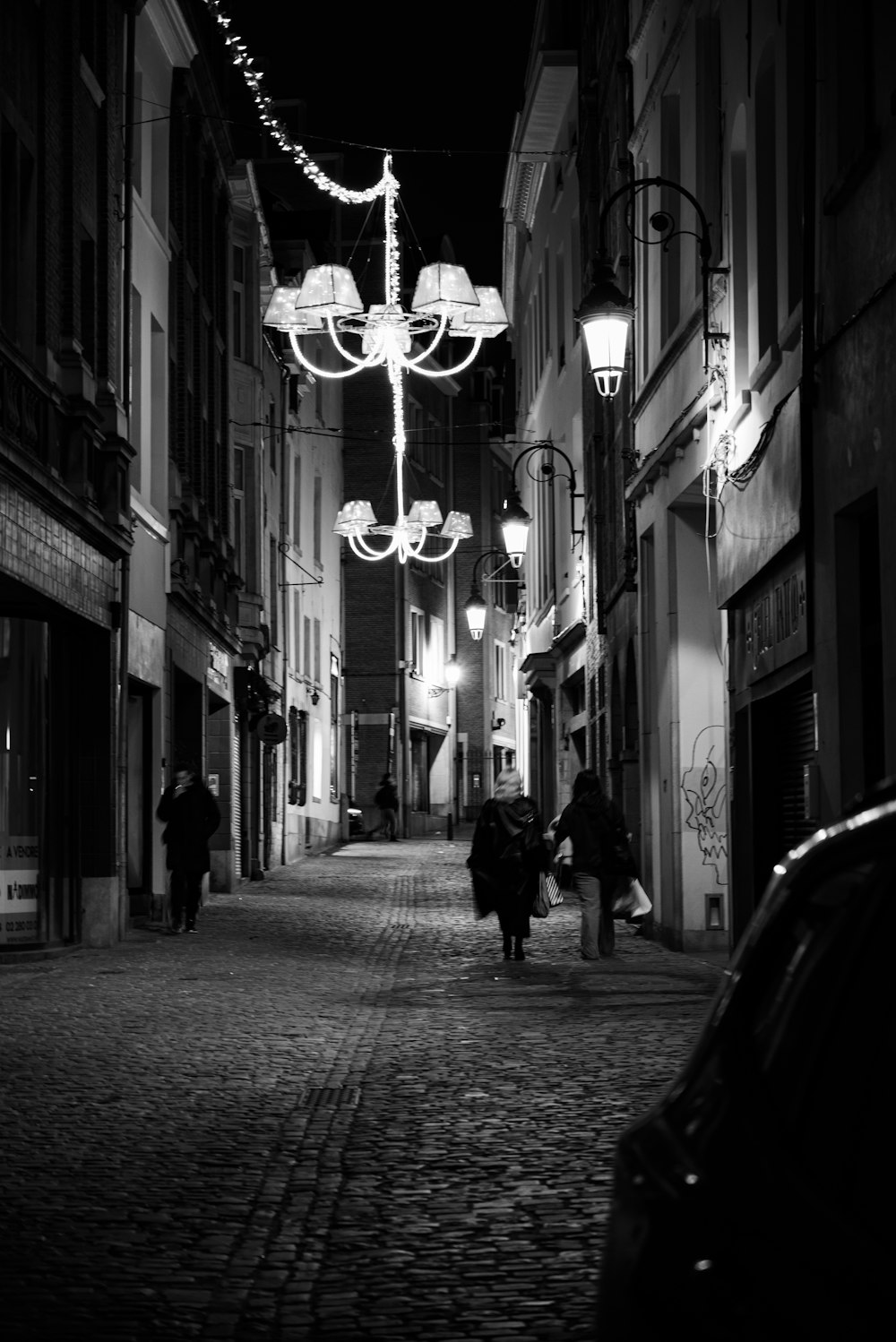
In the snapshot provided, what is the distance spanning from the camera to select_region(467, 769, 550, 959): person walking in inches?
659

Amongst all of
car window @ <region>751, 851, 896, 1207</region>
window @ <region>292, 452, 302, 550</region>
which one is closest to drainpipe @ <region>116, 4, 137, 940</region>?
car window @ <region>751, 851, 896, 1207</region>

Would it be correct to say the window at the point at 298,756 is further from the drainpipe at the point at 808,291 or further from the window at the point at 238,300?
the drainpipe at the point at 808,291

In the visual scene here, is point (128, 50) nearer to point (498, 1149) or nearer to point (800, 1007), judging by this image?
point (498, 1149)

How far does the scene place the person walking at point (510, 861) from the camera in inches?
659

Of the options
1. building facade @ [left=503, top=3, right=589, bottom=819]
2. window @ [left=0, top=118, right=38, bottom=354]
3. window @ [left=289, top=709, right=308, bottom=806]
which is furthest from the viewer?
window @ [left=289, top=709, right=308, bottom=806]

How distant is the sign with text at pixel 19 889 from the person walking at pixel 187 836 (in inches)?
110

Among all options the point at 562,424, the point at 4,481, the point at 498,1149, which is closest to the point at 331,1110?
the point at 498,1149

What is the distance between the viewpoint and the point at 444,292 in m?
19.6

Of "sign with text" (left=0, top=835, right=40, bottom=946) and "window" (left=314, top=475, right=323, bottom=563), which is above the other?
"window" (left=314, top=475, right=323, bottom=563)

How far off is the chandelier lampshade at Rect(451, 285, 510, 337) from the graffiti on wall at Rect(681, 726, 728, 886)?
4892mm

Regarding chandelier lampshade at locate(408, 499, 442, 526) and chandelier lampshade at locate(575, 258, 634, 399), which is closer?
chandelier lampshade at locate(575, 258, 634, 399)

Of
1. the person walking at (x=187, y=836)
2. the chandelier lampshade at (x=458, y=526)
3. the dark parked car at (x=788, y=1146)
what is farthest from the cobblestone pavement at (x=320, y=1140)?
the chandelier lampshade at (x=458, y=526)

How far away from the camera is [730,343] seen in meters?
15.8

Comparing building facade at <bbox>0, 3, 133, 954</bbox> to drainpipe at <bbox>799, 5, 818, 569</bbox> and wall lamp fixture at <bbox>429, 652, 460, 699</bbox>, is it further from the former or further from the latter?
wall lamp fixture at <bbox>429, 652, 460, 699</bbox>
